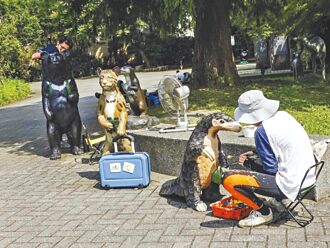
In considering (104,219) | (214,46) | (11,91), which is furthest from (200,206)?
(11,91)

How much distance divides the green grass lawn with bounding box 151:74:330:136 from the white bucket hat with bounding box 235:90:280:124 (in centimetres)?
219

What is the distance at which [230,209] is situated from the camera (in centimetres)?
520

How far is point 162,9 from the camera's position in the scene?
36.7 ft

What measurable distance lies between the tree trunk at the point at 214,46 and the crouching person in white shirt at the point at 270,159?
6.51 metres

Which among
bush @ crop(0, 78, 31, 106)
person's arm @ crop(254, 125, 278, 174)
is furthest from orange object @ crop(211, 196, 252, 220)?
bush @ crop(0, 78, 31, 106)

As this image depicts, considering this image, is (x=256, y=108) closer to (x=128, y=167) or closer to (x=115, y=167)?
(x=128, y=167)

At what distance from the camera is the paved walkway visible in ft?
15.5

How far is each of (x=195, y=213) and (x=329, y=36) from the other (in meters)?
13.4

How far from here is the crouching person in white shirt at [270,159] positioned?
4.63 meters

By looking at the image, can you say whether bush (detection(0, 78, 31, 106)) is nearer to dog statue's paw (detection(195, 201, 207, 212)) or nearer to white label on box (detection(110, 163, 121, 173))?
white label on box (detection(110, 163, 121, 173))

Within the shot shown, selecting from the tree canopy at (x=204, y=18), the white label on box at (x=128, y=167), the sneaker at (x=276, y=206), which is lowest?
the sneaker at (x=276, y=206)

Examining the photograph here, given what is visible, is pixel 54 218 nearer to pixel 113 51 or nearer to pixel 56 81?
pixel 56 81

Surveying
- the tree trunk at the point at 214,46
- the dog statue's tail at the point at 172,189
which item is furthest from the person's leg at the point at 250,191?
the tree trunk at the point at 214,46

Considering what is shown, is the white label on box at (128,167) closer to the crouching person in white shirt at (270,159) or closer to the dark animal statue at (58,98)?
the crouching person in white shirt at (270,159)
